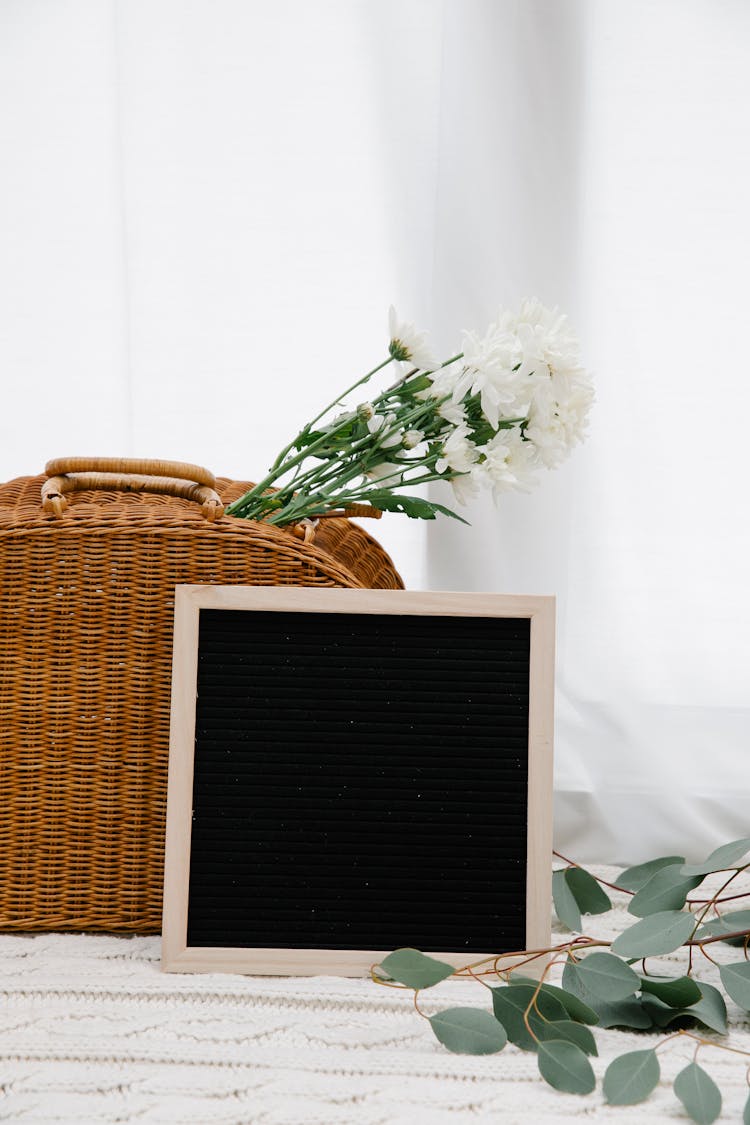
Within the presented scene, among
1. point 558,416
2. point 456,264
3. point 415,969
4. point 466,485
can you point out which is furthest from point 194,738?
point 456,264

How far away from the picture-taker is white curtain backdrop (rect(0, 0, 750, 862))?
1.31m

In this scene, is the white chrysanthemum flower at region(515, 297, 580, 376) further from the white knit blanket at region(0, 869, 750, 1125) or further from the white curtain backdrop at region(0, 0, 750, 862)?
the white knit blanket at region(0, 869, 750, 1125)

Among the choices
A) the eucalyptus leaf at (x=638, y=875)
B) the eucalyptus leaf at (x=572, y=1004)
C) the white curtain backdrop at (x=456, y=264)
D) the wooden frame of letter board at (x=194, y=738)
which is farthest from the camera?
the white curtain backdrop at (x=456, y=264)

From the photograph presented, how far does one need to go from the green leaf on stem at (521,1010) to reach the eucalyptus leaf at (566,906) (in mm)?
239

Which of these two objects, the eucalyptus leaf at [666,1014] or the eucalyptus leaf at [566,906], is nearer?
the eucalyptus leaf at [666,1014]

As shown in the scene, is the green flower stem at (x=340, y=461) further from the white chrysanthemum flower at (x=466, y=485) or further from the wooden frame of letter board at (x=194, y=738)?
the wooden frame of letter board at (x=194, y=738)

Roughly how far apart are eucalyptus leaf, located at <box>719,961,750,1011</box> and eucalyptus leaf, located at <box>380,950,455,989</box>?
22cm

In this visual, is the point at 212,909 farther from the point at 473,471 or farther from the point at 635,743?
the point at 635,743

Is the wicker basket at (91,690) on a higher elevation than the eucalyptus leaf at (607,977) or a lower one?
higher

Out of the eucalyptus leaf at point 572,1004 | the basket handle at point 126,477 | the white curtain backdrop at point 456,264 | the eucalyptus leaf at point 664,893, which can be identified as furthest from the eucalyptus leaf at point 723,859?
the basket handle at point 126,477

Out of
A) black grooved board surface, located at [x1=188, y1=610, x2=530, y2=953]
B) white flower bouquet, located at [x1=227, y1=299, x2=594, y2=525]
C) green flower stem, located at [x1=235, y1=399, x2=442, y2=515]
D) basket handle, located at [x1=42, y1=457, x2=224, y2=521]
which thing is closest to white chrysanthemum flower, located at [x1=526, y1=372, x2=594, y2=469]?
white flower bouquet, located at [x1=227, y1=299, x2=594, y2=525]

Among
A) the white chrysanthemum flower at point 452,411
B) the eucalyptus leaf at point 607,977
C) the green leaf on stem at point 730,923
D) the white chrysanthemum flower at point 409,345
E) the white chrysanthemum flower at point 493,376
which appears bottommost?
the eucalyptus leaf at point 607,977

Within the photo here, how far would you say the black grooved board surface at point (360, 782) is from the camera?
84 centimetres

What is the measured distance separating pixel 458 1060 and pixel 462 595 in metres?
0.38
